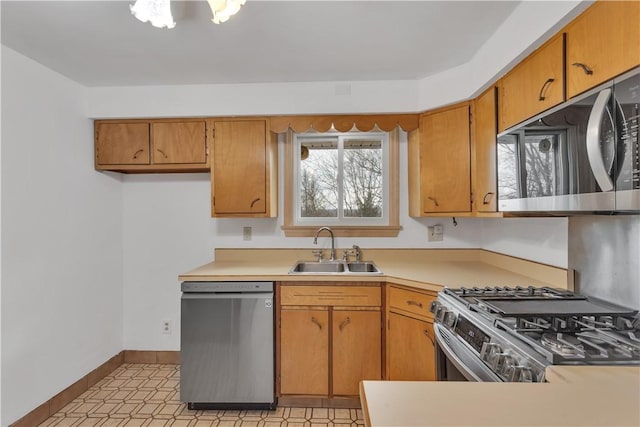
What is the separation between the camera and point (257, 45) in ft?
6.39

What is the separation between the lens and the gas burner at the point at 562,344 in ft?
3.35

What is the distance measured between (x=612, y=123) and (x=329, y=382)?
2021 millimetres

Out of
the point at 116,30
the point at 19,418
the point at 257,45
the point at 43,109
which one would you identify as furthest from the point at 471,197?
the point at 19,418

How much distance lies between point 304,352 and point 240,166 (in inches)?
56.1

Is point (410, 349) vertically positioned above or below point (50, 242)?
below

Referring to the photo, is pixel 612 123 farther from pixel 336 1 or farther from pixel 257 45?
pixel 257 45

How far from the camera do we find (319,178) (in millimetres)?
2904

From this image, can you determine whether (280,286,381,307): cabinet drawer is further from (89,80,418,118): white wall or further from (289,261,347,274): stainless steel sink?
(89,80,418,118): white wall

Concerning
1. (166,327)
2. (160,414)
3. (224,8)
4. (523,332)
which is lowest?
(160,414)

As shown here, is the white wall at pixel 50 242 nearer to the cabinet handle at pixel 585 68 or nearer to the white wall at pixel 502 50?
the white wall at pixel 502 50

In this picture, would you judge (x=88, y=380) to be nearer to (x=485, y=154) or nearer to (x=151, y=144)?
(x=151, y=144)

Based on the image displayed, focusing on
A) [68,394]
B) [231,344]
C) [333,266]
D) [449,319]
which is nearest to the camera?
[449,319]

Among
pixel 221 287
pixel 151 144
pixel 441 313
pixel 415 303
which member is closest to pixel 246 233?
pixel 221 287

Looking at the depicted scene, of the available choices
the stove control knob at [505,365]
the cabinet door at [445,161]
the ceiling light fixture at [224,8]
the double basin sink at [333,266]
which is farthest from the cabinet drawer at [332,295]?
the ceiling light fixture at [224,8]
